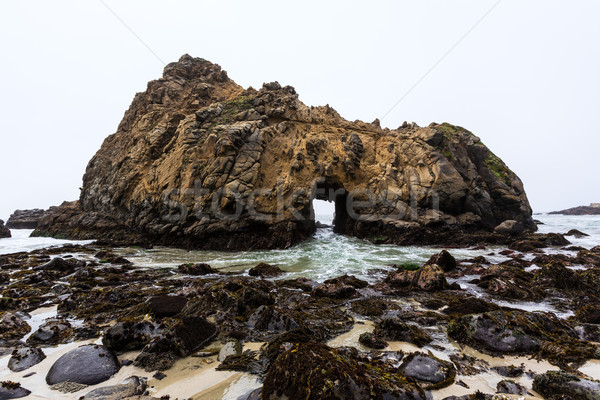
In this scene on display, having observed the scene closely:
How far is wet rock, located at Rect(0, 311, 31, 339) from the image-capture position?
5.35 m

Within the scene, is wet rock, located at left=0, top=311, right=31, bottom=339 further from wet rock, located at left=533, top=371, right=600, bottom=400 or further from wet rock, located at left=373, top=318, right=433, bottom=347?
wet rock, located at left=533, top=371, right=600, bottom=400

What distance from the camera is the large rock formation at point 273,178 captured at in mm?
22781

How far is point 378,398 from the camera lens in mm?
2748

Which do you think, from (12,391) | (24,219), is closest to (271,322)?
(12,391)

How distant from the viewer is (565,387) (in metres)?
3.14

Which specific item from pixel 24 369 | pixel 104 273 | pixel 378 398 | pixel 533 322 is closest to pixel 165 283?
pixel 104 273

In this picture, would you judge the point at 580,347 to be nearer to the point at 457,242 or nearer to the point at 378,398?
the point at 378,398

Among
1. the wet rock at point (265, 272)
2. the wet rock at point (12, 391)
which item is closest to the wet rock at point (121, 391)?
the wet rock at point (12, 391)

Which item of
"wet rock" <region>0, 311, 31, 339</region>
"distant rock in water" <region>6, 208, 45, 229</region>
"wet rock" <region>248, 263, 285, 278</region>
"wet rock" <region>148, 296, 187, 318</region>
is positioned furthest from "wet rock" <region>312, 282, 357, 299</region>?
"distant rock in water" <region>6, 208, 45, 229</region>

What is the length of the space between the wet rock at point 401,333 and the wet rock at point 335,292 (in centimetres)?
283

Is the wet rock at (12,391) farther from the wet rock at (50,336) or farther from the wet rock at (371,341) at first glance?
the wet rock at (371,341)

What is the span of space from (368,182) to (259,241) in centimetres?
1298

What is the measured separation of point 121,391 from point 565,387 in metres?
5.62

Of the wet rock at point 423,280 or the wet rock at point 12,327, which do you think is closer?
the wet rock at point 12,327
